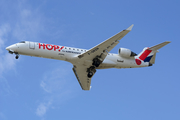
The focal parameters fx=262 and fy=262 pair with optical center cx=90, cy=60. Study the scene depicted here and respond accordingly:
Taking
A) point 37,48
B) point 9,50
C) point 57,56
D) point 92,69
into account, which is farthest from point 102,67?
point 9,50

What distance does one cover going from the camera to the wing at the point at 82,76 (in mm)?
30672

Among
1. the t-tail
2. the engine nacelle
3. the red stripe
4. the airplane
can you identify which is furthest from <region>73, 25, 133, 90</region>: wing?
the red stripe

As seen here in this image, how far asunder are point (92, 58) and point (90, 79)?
5.43 m

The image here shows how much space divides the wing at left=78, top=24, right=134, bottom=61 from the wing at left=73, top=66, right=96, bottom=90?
8.10ft

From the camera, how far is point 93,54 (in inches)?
1106

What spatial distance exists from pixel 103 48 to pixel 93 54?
1.31m

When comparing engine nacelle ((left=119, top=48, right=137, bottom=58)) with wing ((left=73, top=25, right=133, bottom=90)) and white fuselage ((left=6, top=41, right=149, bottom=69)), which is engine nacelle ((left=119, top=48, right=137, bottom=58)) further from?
wing ((left=73, top=25, right=133, bottom=90))

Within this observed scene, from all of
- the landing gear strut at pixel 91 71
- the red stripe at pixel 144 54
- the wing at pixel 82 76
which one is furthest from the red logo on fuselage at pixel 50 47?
the red stripe at pixel 144 54

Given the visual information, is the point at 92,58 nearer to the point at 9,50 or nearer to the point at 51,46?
the point at 51,46

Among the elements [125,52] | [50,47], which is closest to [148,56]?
[125,52]

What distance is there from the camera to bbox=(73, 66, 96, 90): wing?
101 feet

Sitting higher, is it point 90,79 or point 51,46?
point 51,46

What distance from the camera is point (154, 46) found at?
30781 mm

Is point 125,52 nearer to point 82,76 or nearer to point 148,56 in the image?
point 148,56
